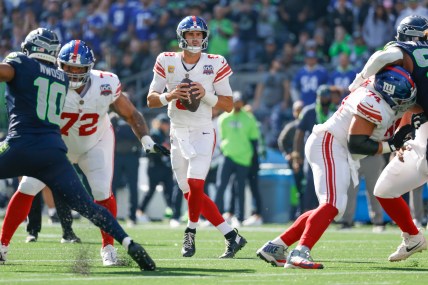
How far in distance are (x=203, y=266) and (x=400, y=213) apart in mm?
1668

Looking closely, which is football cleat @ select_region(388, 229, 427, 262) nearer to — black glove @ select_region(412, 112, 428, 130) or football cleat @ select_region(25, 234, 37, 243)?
black glove @ select_region(412, 112, 428, 130)

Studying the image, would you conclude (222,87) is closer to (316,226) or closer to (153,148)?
(153,148)

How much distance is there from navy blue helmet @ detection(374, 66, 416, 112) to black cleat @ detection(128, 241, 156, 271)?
6.78 feet

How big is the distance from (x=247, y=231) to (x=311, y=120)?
2.03m

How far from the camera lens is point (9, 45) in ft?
71.9

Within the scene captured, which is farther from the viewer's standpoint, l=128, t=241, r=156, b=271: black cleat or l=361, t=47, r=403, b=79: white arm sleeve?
l=361, t=47, r=403, b=79: white arm sleeve

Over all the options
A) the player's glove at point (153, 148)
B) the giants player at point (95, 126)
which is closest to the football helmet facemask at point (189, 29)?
the giants player at point (95, 126)

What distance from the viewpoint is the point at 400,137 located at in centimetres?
767

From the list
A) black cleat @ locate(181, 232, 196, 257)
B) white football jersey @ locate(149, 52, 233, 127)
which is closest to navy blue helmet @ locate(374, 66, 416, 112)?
white football jersey @ locate(149, 52, 233, 127)

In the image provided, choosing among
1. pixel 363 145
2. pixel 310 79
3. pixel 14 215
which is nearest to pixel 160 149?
pixel 14 215

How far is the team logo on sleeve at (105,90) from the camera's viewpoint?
27.3 ft

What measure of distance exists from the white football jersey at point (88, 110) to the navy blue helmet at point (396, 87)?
2.12 meters

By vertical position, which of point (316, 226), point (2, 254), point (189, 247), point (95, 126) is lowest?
point (189, 247)

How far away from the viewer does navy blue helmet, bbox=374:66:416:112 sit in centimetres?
756
